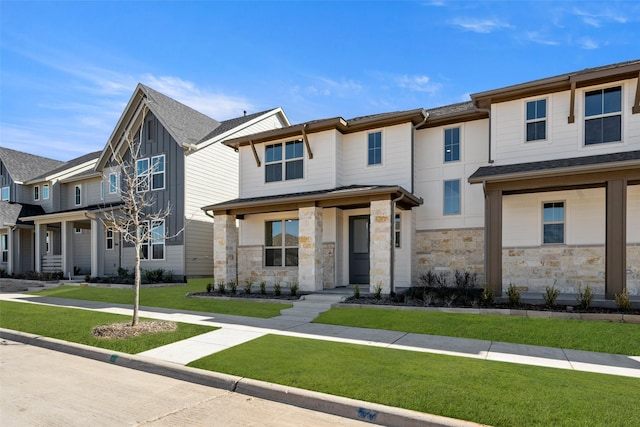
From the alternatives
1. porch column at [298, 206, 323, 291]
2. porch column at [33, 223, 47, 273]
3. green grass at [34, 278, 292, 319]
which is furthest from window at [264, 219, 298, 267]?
porch column at [33, 223, 47, 273]

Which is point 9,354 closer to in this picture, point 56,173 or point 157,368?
point 157,368

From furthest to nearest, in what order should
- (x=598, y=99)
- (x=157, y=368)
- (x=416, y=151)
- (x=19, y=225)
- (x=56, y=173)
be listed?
(x=56, y=173), (x=19, y=225), (x=416, y=151), (x=598, y=99), (x=157, y=368)

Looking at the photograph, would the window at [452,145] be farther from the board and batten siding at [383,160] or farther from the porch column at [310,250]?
the porch column at [310,250]

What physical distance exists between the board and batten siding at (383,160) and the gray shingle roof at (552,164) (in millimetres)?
2845

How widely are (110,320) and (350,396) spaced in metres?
7.67

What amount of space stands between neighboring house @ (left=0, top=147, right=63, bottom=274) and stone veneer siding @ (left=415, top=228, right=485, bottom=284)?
79.6ft

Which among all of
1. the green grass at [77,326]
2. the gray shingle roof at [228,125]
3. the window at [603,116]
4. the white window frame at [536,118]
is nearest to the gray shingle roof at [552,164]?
the window at [603,116]

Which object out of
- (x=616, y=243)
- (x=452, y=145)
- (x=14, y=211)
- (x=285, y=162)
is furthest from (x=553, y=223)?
(x=14, y=211)

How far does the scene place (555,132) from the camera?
1228cm

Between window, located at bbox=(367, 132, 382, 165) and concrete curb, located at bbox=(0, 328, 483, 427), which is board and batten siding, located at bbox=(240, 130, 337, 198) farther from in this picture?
concrete curb, located at bbox=(0, 328, 483, 427)

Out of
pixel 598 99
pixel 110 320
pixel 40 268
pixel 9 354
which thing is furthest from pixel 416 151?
pixel 40 268

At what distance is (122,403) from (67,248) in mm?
20563

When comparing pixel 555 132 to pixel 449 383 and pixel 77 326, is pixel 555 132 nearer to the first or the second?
pixel 449 383

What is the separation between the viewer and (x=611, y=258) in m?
9.76
